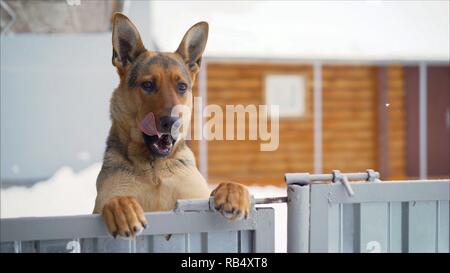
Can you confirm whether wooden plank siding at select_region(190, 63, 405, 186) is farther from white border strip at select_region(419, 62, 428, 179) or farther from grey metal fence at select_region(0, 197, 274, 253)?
grey metal fence at select_region(0, 197, 274, 253)

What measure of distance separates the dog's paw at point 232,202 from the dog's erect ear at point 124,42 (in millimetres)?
778

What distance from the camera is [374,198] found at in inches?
50.1

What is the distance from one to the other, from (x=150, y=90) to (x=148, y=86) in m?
0.02

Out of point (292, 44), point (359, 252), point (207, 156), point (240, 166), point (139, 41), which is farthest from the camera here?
point (240, 166)

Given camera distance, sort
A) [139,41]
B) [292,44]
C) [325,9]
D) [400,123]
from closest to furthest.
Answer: [139,41] < [325,9] < [292,44] < [400,123]

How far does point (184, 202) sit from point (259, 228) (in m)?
0.21

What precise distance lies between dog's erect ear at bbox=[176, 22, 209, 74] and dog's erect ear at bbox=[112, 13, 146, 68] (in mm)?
167

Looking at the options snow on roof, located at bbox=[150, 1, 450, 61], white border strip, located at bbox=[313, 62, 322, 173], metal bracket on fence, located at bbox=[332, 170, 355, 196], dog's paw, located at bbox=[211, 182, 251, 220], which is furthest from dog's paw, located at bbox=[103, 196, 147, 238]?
white border strip, located at bbox=[313, 62, 322, 173]

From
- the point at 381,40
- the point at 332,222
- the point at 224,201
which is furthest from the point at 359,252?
the point at 381,40

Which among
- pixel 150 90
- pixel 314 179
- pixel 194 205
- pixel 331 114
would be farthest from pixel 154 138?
pixel 331 114

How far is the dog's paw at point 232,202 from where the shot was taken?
1.18 metres

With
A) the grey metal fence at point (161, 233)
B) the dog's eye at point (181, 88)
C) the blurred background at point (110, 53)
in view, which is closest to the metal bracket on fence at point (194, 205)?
the grey metal fence at point (161, 233)
